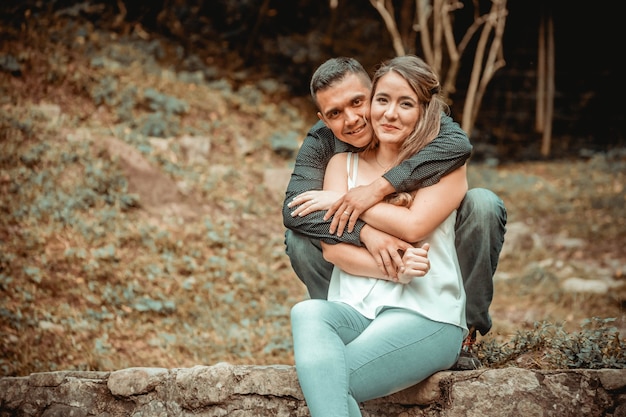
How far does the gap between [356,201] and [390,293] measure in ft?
1.07

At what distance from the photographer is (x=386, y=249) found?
7.45 ft

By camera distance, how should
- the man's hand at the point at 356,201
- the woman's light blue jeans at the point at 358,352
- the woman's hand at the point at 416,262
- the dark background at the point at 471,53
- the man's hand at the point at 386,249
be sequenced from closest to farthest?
the woman's light blue jeans at the point at 358,352, the woman's hand at the point at 416,262, the man's hand at the point at 386,249, the man's hand at the point at 356,201, the dark background at the point at 471,53

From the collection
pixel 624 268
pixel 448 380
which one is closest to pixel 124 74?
pixel 624 268

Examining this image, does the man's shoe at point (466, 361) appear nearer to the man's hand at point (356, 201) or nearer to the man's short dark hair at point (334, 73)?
the man's hand at point (356, 201)

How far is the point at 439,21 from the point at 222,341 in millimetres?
4461

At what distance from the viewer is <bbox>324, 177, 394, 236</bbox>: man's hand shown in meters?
2.36

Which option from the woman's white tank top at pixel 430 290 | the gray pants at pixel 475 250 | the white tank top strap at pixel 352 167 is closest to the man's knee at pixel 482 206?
the gray pants at pixel 475 250

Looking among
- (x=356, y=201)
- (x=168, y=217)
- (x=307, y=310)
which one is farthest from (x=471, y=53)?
(x=307, y=310)

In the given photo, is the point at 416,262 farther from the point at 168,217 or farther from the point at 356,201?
the point at 168,217

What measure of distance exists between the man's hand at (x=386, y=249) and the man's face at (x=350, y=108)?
15.8 inches

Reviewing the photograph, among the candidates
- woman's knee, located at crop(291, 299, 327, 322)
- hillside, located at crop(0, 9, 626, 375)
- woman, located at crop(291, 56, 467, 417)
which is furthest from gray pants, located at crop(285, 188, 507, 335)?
woman's knee, located at crop(291, 299, 327, 322)

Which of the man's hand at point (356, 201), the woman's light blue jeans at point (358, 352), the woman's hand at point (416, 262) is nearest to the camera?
the woman's light blue jeans at point (358, 352)

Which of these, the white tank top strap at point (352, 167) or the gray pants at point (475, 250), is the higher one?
the white tank top strap at point (352, 167)

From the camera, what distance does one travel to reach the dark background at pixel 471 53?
7.74 m
